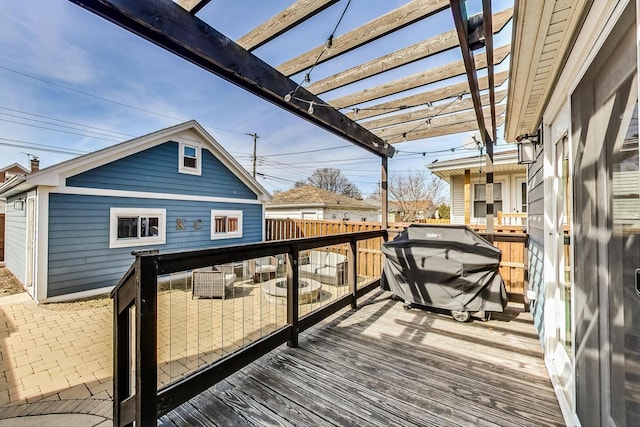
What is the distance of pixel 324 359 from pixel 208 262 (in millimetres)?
1382

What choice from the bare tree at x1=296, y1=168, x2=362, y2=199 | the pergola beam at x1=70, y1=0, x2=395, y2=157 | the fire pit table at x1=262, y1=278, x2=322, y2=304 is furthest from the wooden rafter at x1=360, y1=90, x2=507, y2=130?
the bare tree at x1=296, y1=168, x2=362, y2=199

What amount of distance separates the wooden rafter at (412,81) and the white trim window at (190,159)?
5.90m

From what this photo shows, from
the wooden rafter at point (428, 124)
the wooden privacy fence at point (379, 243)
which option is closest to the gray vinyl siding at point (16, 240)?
the wooden privacy fence at point (379, 243)

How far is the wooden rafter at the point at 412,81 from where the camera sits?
2.40 metres

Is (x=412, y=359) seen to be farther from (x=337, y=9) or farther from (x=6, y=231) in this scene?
(x=6, y=231)

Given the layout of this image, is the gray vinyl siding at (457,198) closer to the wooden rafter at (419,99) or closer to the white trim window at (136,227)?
the wooden rafter at (419,99)

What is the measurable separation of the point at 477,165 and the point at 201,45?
7586 mm

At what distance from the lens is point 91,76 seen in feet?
34.1

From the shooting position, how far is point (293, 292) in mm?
2682

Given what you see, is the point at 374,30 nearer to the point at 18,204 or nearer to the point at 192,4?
the point at 192,4

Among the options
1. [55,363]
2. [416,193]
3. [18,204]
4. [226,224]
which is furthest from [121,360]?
[416,193]

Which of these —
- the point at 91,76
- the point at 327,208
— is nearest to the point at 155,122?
the point at 91,76

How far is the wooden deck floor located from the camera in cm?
179

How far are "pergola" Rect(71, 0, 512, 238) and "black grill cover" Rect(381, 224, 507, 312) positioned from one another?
1.42 metres
